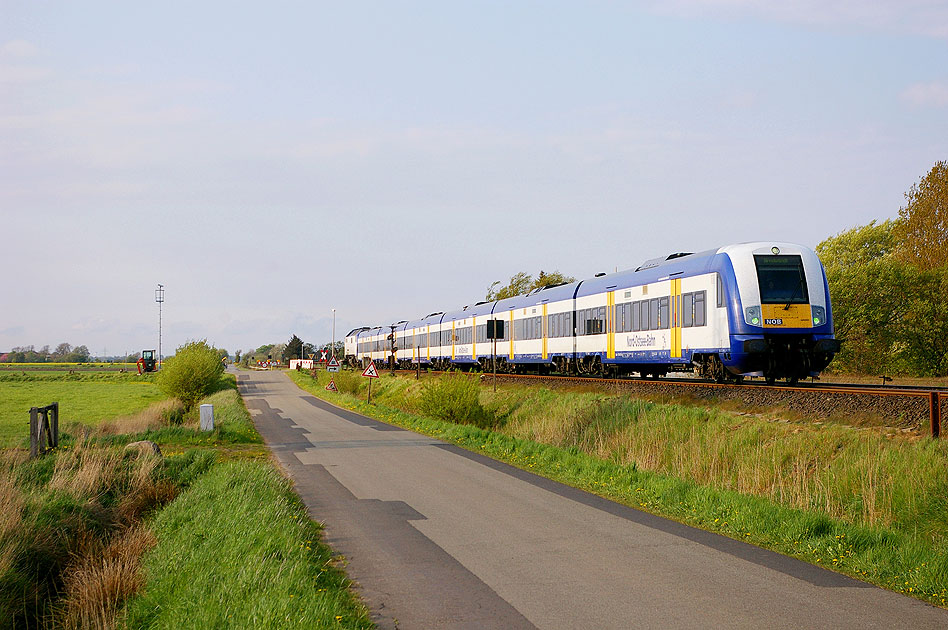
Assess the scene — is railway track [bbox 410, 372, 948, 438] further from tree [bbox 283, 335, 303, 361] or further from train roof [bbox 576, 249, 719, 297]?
tree [bbox 283, 335, 303, 361]

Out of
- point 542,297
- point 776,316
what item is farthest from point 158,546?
point 542,297

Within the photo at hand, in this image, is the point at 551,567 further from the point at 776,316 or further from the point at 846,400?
the point at 776,316

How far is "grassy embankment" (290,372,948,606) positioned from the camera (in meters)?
9.40

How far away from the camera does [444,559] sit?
9.11m

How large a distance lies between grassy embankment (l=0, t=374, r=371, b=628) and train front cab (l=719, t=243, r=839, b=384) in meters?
12.2

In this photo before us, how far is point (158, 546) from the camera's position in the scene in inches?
411

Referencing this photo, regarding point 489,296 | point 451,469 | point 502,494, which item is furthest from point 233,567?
point 489,296

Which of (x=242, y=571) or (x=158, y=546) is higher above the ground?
(x=242, y=571)

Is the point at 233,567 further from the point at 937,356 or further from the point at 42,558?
the point at 937,356

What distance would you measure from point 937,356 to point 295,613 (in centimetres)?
4195

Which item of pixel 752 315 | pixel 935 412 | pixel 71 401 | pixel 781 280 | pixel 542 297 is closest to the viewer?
pixel 935 412

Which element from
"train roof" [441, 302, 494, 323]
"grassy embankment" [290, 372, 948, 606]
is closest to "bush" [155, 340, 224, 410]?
"train roof" [441, 302, 494, 323]

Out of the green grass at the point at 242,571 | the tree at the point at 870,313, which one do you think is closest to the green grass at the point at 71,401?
the green grass at the point at 242,571

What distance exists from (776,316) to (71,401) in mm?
49474
